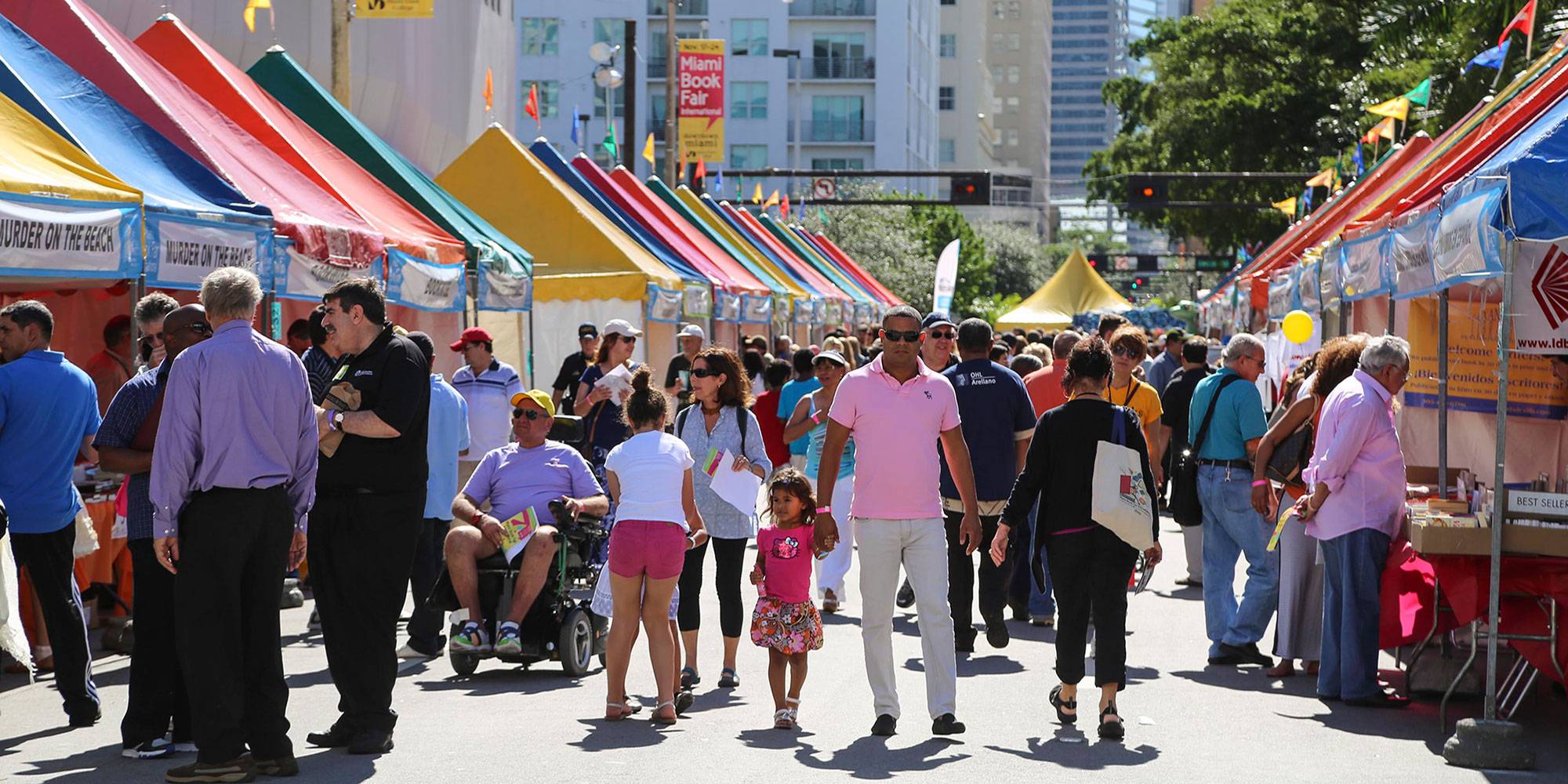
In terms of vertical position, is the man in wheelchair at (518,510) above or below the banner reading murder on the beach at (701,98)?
below

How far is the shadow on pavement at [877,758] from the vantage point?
7543 mm

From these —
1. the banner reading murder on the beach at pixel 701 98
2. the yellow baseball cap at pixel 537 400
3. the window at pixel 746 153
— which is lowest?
the yellow baseball cap at pixel 537 400

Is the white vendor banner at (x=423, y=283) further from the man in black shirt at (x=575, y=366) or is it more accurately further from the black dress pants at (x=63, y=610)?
the black dress pants at (x=63, y=610)

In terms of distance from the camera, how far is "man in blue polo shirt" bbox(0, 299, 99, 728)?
831 centimetres

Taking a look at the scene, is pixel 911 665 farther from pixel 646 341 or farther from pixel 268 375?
pixel 646 341

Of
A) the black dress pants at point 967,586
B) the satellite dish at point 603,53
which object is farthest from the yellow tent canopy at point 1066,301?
the black dress pants at point 967,586

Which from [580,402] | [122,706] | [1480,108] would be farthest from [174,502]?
[1480,108]

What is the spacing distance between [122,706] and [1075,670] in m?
4.61

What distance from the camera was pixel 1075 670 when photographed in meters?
8.55

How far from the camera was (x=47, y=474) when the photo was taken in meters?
8.62

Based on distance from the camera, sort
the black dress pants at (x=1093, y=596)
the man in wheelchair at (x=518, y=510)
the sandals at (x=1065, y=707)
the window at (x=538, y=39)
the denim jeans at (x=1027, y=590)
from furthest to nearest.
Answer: the window at (x=538, y=39)
the denim jeans at (x=1027, y=590)
the man in wheelchair at (x=518, y=510)
the sandals at (x=1065, y=707)
the black dress pants at (x=1093, y=596)

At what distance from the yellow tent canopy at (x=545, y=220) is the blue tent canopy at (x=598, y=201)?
91.7 inches

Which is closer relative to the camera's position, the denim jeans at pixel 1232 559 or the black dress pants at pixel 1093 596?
the black dress pants at pixel 1093 596

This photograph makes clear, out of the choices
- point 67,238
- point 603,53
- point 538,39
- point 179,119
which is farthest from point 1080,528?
point 538,39
